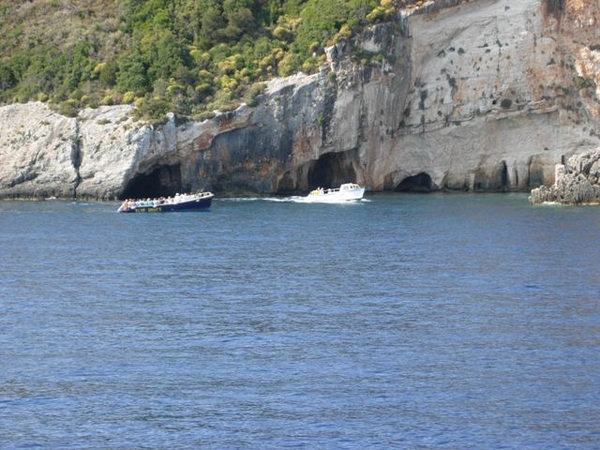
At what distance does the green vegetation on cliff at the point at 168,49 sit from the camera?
301 ft

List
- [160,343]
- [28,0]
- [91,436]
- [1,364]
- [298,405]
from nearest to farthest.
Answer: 1. [91,436]
2. [298,405]
3. [1,364]
4. [160,343]
5. [28,0]

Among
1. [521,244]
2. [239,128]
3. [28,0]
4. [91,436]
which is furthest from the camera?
[28,0]

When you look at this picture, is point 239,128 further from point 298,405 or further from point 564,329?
point 298,405

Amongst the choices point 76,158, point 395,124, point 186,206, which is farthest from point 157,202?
point 395,124

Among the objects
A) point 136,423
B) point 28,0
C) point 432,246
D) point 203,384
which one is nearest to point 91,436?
point 136,423

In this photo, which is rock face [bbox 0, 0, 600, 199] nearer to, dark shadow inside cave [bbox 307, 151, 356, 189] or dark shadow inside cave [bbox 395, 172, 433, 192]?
dark shadow inside cave [bbox 307, 151, 356, 189]

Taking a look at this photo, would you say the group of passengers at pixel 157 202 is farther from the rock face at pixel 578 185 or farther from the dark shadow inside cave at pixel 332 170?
the rock face at pixel 578 185

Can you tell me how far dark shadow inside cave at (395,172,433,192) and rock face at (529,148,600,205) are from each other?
15.5m

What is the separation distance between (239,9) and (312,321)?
5908cm

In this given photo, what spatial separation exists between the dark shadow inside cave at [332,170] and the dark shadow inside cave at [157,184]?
893cm

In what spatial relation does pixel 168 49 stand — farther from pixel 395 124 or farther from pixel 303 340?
pixel 303 340


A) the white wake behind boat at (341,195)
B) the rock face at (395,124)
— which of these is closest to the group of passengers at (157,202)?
the rock face at (395,124)

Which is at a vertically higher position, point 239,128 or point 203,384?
point 239,128

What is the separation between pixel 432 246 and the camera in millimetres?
60438
